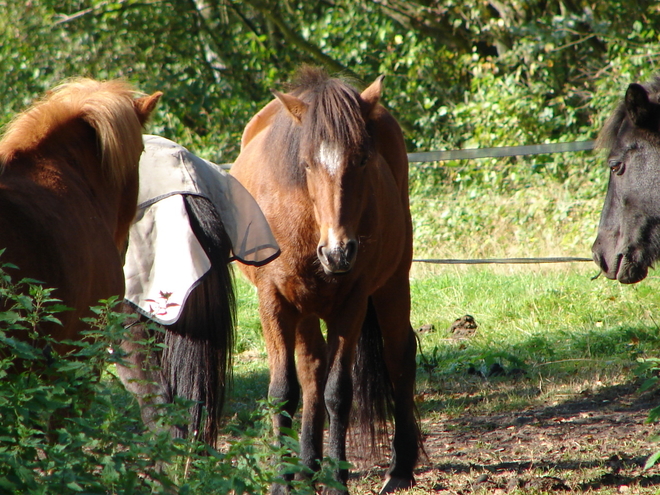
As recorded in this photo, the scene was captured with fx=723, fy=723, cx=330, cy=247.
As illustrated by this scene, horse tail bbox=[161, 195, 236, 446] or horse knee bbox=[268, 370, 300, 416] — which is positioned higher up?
horse tail bbox=[161, 195, 236, 446]

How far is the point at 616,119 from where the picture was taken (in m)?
4.07

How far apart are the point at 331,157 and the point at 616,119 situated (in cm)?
185

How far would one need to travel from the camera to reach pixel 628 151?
13.1 feet

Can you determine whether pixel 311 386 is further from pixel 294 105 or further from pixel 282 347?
pixel 294 105

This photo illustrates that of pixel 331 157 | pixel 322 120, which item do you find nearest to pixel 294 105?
pixel 322 120

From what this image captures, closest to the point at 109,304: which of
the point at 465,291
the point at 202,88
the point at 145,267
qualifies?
the point at 145,267

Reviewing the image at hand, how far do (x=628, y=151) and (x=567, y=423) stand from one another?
1551mm

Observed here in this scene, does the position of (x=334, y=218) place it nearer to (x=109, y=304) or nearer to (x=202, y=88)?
(x=109, y=304)

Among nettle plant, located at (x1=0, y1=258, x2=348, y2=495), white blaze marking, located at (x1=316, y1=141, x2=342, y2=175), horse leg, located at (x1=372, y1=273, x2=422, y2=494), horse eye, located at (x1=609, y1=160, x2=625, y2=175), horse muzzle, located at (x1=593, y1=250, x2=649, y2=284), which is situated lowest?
horse leg, located at (x1=372, y1=273, x2=422, y2=494)

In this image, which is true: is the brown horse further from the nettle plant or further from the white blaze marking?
the white blaze marking

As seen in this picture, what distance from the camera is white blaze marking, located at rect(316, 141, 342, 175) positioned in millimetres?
3199

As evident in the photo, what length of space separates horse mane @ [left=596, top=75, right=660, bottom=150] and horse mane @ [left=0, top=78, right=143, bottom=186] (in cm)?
260

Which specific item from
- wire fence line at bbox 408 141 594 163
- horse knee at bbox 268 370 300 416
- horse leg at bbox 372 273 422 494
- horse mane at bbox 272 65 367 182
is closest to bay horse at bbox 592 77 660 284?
horse leg at bbox 372 273 422 494

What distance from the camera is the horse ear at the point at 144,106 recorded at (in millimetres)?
3193
